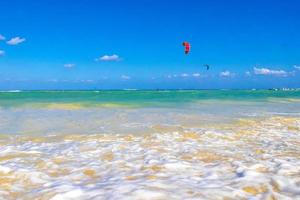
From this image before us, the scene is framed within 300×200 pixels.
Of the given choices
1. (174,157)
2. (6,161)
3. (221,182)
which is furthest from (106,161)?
(221,182)

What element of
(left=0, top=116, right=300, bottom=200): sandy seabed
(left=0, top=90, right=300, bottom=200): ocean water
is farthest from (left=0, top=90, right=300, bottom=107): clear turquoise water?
(left=0, top=116, right=300, bottom=200): sandy seabed

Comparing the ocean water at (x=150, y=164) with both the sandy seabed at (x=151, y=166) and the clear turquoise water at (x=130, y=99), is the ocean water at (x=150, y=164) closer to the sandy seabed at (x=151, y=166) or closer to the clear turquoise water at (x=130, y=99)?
the sandy seabed at (x=151, y=166)

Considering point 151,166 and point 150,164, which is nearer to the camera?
point 151,166

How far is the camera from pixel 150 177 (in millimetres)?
5969

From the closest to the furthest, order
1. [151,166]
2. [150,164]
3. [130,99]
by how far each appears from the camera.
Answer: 1. [151,166]
2. [150,164]
3. [130,99]

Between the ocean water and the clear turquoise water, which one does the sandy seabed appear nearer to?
the ocean water

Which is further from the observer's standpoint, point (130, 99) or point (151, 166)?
point (130, 99)

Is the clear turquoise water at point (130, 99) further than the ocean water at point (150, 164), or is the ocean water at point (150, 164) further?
the clear turquoise water at point (130, 99)

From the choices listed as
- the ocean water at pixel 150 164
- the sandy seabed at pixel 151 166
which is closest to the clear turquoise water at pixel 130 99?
the ocean water at pixel 150 164

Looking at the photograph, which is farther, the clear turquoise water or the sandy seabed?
the clear turquoise water

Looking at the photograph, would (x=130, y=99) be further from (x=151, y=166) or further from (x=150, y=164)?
(x=151, y=166)

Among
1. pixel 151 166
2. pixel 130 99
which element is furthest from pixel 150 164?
pixel 130 99

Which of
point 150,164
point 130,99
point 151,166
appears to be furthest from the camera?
point 130,99

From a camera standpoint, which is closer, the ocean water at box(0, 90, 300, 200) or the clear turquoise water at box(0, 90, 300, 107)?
the ocean water at box(0, 90, 300, 200)
